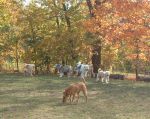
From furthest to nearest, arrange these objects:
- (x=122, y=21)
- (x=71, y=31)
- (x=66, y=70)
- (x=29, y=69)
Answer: (x=71, y=31) → (x=66, y=70) → (x=29, y=69) → (x=122, y=21)

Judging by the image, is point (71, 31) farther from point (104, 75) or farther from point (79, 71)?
point (104, 75)

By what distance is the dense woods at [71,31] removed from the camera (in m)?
38.9

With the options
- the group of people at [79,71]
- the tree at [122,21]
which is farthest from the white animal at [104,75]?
the tree at [122,21]

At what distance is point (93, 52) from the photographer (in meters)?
48.1

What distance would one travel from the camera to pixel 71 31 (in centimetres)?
4909

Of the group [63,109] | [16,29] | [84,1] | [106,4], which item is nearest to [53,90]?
[63,109]

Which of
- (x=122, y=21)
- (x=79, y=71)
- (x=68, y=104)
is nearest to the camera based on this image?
(x=68, y=104)

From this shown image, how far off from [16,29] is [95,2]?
14.9m

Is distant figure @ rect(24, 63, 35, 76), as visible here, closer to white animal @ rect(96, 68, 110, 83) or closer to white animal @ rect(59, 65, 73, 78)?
white animal @ rect(59, 65, 73, 78)

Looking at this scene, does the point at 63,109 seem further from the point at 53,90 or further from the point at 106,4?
the point at 106,4

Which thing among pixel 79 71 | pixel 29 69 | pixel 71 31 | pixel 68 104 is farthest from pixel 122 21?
pixel 68 104

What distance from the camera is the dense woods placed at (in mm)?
38875

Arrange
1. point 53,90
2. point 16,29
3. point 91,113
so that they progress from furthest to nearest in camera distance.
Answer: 1. point 16,29
2. point 53,90
3. point 91,113

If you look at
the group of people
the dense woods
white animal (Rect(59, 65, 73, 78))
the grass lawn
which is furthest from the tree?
the grass lawn
